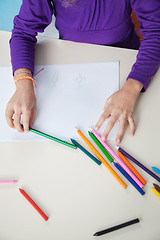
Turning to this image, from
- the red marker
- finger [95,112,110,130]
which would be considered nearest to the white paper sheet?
finger [95,112,110,130]

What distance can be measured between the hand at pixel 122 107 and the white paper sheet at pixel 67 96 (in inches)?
0.6

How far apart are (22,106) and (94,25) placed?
1.11 ft

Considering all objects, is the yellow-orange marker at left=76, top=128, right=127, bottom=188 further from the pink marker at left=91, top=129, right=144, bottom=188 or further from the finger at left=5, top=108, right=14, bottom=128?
the finger at left=5, top=108, right=14, bottom=128

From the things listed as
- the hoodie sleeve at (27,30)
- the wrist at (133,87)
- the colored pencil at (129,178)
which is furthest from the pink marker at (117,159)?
the hoodie sleeve at (27,30)

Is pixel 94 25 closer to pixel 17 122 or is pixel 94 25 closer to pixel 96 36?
pixel 96 36

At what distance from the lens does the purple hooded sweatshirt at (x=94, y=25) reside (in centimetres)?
52

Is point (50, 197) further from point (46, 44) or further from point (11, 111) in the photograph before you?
point (46, 44)

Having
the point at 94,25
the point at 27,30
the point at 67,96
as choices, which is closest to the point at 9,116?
the point at 67,96

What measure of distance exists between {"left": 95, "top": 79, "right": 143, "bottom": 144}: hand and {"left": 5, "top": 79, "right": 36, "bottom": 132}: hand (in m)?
0.16

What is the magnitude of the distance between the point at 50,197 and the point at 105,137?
0.17 m

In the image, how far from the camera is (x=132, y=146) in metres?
0.45

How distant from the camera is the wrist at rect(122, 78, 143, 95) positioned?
0.49m

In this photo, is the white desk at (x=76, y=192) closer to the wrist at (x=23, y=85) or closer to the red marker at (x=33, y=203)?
the red marker at (x=33, y=203)

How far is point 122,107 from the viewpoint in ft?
1.60
